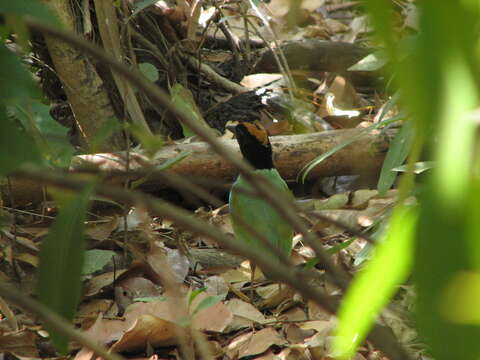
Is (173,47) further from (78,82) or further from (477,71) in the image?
(477,71)

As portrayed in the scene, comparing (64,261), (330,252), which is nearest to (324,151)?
(330,252)

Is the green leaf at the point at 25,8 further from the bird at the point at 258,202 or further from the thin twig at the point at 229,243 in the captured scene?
the bird at the point at 258,202

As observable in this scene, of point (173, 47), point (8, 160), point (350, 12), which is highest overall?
point (8, 160)

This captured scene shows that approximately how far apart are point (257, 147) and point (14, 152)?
135 inches

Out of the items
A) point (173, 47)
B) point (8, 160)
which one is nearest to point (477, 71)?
point (8, 160)

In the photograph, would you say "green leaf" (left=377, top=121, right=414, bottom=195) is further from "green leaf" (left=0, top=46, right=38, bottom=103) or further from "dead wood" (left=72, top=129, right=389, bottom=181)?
"green leaf" (left=0, top=46, right=38, bottom=103)

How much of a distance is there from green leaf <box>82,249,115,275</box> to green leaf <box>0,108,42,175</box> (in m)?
2.33

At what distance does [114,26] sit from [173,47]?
1262 millimetres

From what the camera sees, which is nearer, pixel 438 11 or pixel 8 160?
pixel 438 11

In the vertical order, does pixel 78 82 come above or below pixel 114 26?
below

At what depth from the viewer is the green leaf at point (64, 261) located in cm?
98

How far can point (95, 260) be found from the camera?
3318mm

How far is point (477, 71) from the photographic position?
66cm

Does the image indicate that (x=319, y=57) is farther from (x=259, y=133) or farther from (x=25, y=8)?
(x=25, y=8)
